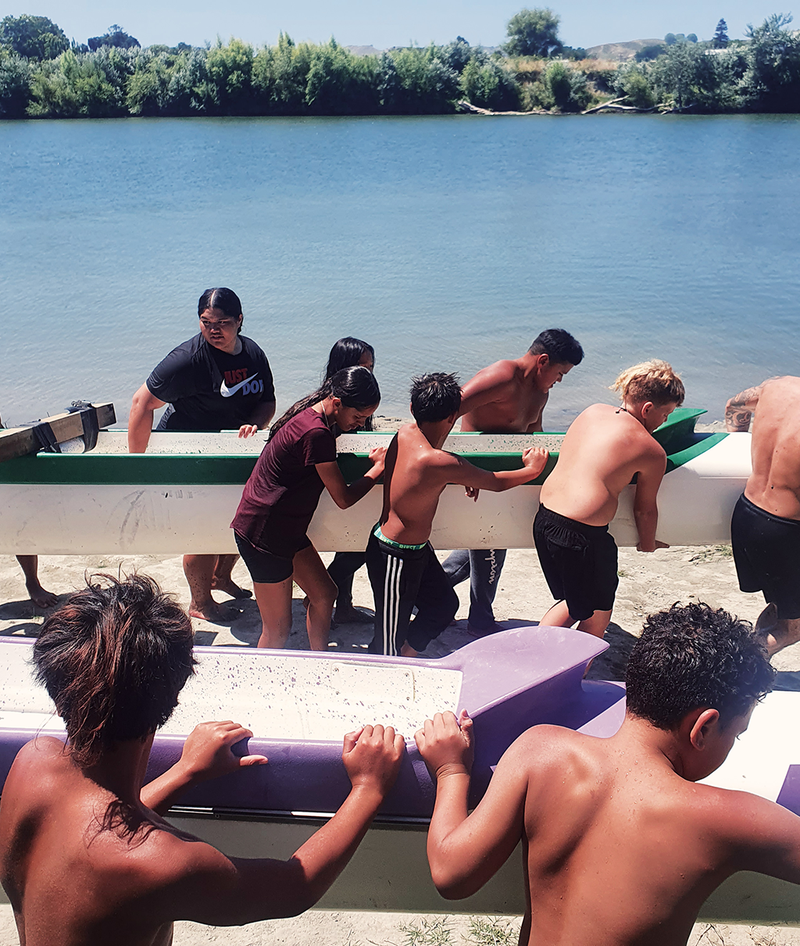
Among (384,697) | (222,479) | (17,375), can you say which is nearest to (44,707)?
(384,697)

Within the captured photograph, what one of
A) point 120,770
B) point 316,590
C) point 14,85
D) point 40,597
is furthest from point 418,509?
point 14,85

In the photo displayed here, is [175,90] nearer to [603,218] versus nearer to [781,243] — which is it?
[603,218]

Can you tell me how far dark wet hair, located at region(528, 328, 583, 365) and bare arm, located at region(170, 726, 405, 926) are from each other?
8.49 ft

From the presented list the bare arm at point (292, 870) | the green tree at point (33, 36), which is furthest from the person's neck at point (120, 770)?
the green tree at point (33, 36)

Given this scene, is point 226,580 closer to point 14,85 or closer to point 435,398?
point 435,398

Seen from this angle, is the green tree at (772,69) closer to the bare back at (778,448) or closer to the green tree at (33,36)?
the bare back at (778,448)

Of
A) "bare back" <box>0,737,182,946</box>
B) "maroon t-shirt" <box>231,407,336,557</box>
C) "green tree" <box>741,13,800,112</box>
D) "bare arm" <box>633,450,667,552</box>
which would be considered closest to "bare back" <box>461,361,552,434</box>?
"bare arm" <box>633,450,667,552</box>

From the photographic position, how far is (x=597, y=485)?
3781 millimetres

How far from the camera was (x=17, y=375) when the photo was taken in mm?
11148

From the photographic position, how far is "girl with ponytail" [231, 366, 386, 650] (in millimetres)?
3574

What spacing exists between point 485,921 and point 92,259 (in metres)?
16.8

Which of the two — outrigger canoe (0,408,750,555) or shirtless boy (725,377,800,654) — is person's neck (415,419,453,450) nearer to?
outrigger canoe (0,408,750,555)

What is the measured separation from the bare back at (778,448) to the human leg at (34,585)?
3.85 m

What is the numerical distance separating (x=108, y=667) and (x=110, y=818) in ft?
0.99
